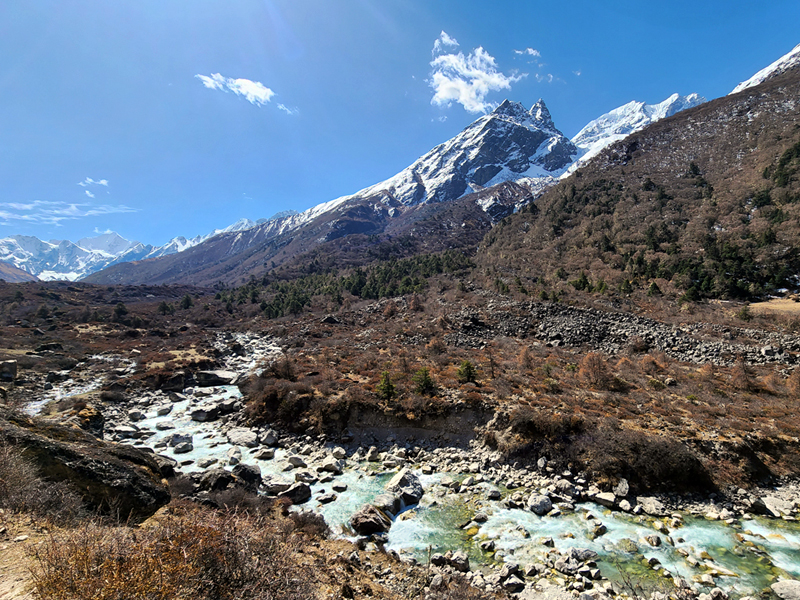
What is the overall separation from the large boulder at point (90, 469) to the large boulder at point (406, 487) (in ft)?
25.1

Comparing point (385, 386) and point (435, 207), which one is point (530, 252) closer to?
point (385, 386)

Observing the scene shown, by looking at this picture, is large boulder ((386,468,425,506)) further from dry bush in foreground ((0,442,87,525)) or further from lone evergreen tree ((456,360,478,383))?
dry bush in foreground ((0,442,87,525))

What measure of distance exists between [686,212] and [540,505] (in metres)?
69.2

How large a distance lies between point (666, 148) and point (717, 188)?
2896 cm

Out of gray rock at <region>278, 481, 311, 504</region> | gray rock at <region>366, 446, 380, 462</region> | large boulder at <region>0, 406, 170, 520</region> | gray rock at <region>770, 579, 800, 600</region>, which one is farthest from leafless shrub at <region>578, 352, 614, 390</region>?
large boulder at <region>0, 406, 170, 520</region>

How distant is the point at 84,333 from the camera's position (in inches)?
1780

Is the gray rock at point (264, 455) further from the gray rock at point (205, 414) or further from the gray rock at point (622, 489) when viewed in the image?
the gray rock at point (622, 489)

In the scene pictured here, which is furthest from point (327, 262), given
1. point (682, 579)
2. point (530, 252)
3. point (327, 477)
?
point (682, 579)

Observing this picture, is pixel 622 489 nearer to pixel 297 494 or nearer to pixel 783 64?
pixel 297 494

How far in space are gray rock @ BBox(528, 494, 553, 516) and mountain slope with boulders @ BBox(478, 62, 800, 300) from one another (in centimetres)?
3806

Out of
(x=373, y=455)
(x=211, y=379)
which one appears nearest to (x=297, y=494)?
(x=373, y=455)

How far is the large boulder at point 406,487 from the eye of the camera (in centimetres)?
1255

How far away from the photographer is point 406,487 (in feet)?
43.1

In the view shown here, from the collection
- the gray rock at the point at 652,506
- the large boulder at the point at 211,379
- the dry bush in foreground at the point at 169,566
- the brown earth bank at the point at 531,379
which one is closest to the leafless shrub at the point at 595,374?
the brown earth bank at the point at 531,379
